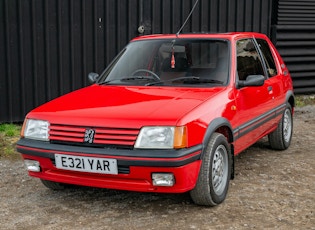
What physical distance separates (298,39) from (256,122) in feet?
22.9

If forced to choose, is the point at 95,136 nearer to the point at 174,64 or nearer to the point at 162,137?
the point at 162,137

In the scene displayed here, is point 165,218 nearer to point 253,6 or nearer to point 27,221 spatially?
point 27,221

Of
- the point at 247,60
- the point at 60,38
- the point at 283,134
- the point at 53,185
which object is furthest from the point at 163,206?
the point at 60,38

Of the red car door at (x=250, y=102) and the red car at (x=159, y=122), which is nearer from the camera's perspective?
the red car at (x=159, y=122)

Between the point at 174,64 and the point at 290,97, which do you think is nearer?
the point at 174,64

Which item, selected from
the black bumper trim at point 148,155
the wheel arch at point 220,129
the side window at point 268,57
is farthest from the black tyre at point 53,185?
the side window at point 268,57

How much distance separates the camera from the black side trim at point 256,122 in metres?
4.52

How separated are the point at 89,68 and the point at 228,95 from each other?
4524 millimetres

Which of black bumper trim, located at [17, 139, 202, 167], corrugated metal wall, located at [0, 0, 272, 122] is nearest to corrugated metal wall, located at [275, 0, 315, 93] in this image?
corrugated metal wall, located at [0, 0, 272, 122]

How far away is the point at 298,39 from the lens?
11.2 m

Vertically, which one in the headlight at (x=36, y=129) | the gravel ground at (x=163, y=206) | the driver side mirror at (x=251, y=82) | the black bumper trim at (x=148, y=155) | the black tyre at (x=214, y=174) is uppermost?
the driver side mirror at (x=251, y=82)

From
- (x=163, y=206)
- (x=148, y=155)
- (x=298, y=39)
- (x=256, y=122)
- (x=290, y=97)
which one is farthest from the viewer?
(x=298, y=39)

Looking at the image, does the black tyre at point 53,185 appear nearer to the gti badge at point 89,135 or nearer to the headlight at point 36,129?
the headlight at point 36,129

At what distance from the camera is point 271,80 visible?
5.58 m
